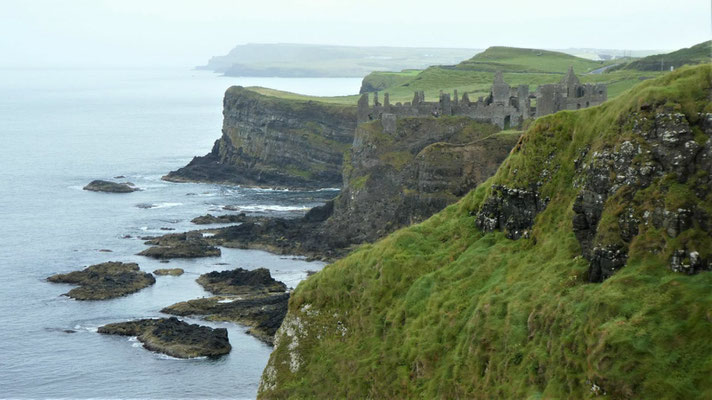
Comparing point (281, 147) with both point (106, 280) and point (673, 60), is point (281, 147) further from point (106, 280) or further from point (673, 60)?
point (106, 280)

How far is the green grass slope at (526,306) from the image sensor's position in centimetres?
2994

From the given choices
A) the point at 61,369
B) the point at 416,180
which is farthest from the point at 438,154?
the point at 61,369

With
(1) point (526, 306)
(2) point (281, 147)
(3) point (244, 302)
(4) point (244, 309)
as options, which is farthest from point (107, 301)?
(2) point (281, 147)

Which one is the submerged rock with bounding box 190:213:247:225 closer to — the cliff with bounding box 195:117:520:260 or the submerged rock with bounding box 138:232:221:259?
the cliff with bounding box 195:117:520:260

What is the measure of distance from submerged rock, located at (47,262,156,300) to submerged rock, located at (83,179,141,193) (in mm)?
63170

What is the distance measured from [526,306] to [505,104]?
7660 centimetres

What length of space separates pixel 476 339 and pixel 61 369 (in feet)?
149

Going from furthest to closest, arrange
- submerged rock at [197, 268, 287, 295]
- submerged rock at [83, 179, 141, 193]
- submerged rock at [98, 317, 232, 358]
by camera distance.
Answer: submerged rock at [83, 179, 141, 193], submerged rock at [197, 268, 287, 295], submerged rock at [98, 317, 232, 358]

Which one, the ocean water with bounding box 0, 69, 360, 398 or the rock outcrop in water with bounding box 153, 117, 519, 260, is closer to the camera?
the ocean water with bounding box 0, 69, 360, 398

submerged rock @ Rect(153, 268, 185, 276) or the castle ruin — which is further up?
the castle ruin

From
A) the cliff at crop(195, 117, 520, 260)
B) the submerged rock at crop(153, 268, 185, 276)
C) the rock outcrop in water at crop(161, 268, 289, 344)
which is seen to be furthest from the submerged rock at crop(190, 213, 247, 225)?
the rock outcrop in water at crop(161, 268, 289, 344)

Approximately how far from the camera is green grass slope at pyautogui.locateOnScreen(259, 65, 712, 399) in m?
29.9

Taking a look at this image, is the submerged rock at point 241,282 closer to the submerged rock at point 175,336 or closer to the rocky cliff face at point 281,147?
the submerged rock at point 175,336

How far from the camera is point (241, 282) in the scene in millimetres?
97438
